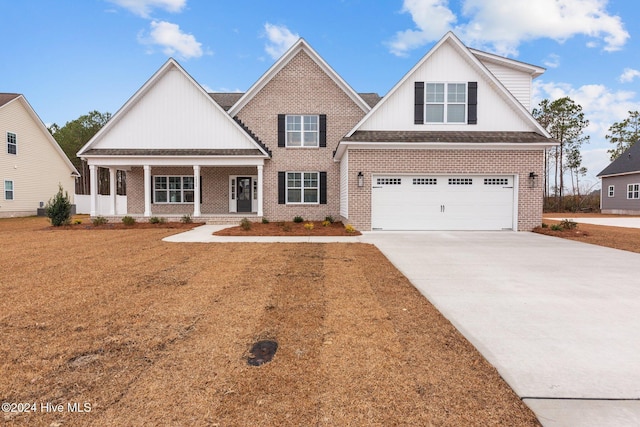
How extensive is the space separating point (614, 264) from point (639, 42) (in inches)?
811

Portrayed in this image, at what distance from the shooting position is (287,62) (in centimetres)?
1747

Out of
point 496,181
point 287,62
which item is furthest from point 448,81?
point 287,62

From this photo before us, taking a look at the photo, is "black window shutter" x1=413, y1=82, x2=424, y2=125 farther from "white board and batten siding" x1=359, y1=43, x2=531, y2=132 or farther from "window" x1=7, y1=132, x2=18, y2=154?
"window" x1=7, y1=132, x2=18, y2=154

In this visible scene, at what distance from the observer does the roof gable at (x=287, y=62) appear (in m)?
17.2

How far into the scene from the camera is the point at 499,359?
3121 millimetres

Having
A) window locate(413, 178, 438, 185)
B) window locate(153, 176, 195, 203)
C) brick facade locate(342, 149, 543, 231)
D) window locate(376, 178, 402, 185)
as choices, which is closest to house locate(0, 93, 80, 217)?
window locate(153, 176, 195, 203)

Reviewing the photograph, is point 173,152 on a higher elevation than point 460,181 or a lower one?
higher

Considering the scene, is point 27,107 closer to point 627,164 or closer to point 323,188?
point 323,188

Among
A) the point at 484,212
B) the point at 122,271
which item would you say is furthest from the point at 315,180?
the point at 122,271

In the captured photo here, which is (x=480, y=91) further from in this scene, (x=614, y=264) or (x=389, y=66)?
(x=389, y=66)

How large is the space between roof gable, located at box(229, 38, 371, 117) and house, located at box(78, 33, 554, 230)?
0.05 metres

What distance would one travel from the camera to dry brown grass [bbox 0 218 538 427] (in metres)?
2.31

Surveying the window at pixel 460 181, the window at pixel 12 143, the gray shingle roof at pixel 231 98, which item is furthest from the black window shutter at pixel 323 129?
the window at pixel 12 143

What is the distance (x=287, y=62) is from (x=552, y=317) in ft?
55.4
